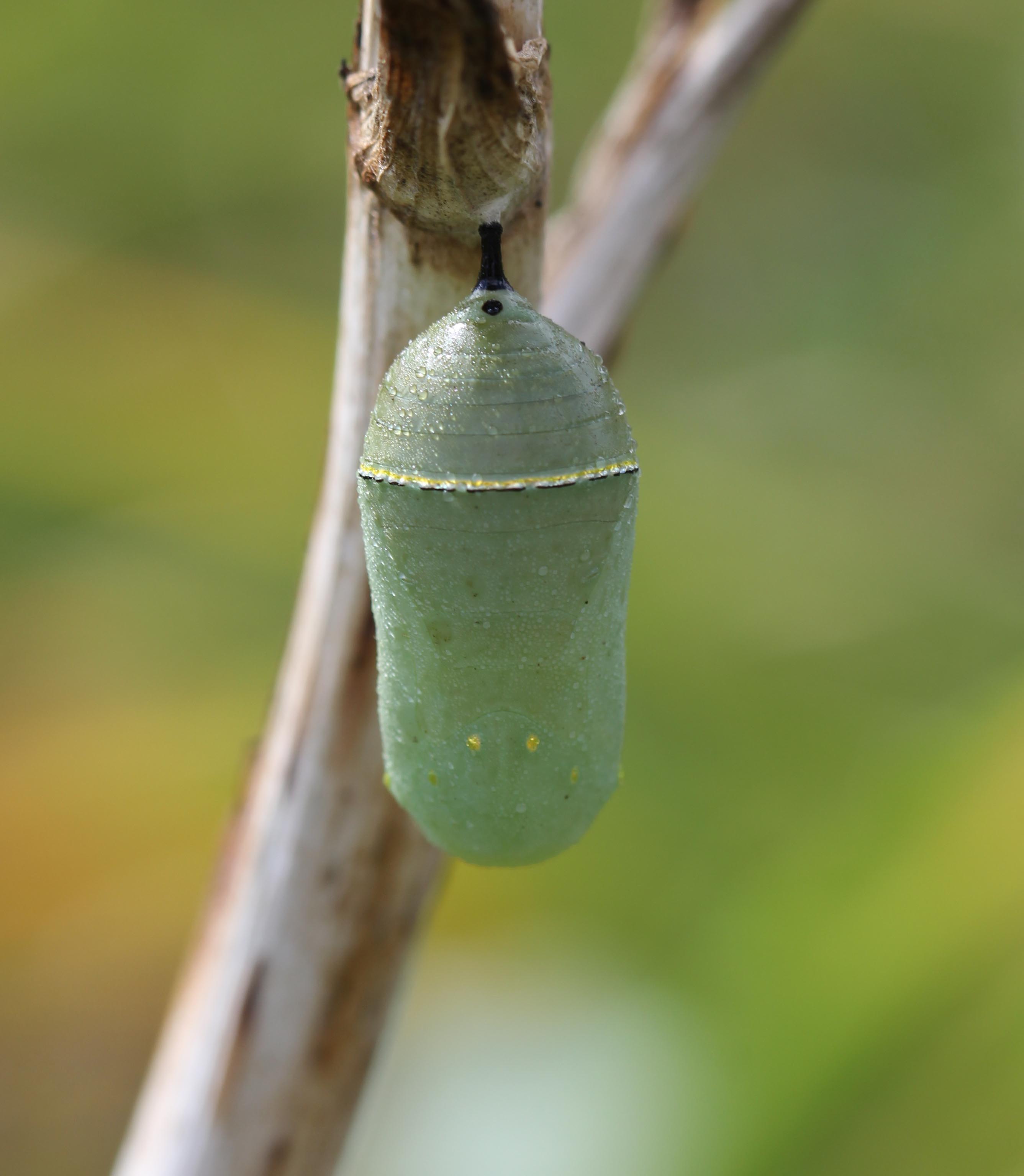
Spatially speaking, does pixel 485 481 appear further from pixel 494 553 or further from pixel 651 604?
pixel 651 604

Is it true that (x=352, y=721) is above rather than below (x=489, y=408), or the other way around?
below

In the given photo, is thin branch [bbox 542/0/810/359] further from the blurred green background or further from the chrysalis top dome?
the blurred green background

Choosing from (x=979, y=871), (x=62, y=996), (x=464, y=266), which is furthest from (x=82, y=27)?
(x=979, y=871)

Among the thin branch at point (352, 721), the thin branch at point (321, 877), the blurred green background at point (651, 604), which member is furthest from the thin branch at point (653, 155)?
the blurred green background at point (651, 604)

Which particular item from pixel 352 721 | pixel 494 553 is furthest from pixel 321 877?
pixel 494 553

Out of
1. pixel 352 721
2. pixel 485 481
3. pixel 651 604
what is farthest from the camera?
pixel 651 604

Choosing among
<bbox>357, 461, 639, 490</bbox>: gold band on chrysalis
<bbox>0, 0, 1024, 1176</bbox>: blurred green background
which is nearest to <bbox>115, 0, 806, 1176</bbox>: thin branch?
<bbox>357, 461, 639, 490</bbox>: gold band on chrysalis

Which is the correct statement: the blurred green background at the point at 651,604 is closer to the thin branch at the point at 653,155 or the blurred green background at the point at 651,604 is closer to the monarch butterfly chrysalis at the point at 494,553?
the thin branch at the point at 653,155
